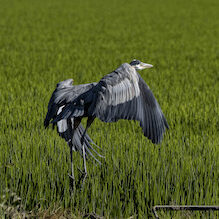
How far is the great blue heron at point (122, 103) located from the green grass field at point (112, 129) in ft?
1.41

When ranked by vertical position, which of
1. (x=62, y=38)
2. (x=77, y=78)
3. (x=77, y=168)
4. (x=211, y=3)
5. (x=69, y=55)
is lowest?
(x=77, y=168)

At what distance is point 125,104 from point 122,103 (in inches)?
0.7

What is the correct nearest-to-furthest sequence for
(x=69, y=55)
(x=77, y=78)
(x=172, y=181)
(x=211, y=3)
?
(x=172, y=181) < (x=77, y=78) < (x=69, y=55) < (x=211, y=3)

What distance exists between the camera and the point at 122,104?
287 cm

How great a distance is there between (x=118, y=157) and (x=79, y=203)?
0.60 metres

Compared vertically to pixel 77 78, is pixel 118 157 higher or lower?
lower

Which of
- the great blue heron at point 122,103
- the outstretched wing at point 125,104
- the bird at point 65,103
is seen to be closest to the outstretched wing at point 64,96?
the bird at point 65,103

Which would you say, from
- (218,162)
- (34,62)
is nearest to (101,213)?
(218,162)

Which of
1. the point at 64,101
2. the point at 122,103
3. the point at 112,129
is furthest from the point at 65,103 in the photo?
the point at 112,129

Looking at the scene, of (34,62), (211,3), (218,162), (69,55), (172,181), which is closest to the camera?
(172,181)

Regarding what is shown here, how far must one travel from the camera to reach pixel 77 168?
11.1ft

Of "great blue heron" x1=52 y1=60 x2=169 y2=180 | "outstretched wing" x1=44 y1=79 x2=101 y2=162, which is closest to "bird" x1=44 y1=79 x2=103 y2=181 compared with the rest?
"outstretched wing" x1=44 y1=79 x2=101 y2=162

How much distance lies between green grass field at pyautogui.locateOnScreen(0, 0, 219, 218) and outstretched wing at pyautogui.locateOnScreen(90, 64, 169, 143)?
42 centimetres

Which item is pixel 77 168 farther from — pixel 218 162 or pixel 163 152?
pixel 218 162
